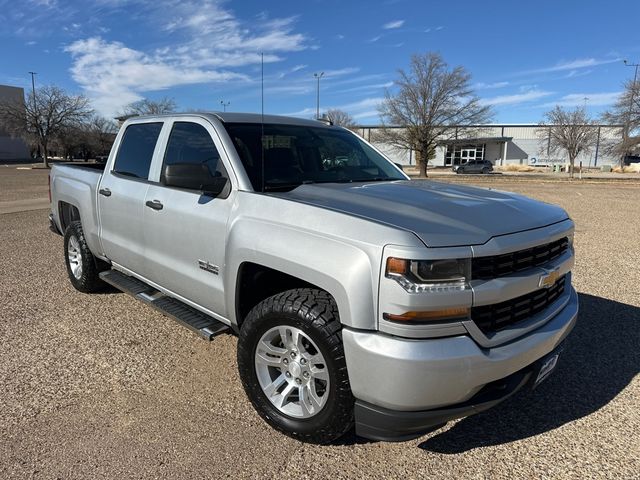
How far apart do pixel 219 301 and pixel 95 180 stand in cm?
253

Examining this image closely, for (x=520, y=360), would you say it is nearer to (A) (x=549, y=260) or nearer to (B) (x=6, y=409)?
(A) (x=549, y=260)

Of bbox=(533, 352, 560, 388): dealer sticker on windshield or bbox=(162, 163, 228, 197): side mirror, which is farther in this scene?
bbox=(162, 163, 228, 197): side mirror

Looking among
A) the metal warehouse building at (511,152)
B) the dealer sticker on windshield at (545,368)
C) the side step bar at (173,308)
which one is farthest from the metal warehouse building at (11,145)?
the dealer sticker on windshield at (545,368)

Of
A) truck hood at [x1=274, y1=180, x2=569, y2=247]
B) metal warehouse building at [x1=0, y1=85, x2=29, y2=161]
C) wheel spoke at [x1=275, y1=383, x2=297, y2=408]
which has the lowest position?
wheel spoke at [x1=275, y1=383, x2=297, y2=408]

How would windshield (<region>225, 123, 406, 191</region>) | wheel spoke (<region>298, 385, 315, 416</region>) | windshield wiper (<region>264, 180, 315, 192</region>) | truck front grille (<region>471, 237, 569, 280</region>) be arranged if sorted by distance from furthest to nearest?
windshield (<region>225, 123, 406, 191</region>) < windshield wiper (<region>264, 180, 315, 192</region>) < wheel spoke (<region>298, 385, 315, 416</region>) < truck front grille (<region>471, 237, 569, 280</region>)

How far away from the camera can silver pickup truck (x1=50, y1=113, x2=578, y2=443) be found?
7.29 feet

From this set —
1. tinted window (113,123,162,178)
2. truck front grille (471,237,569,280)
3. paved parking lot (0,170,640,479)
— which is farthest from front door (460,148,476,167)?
truck front grille (471,237,569,280)

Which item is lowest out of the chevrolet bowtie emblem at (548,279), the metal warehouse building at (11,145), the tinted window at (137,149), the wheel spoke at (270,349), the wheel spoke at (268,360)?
the wheel spoke at (268,360)

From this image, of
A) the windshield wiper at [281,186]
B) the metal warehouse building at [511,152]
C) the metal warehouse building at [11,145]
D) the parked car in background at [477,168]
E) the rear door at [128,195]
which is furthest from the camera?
A: the metal warehouse building at [11,145]

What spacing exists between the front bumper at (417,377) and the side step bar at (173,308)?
1287 mm

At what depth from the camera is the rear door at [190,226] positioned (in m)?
3.19

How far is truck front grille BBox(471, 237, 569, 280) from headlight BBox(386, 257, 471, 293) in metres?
0.07

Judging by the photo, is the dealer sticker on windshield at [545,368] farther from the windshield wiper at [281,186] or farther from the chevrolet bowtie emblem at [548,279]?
the windshield wiper at [281,186]

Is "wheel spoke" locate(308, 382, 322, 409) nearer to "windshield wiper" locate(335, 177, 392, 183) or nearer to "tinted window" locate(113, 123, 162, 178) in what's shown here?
"windshield wiper" locate(335, 177, 392, 183)
